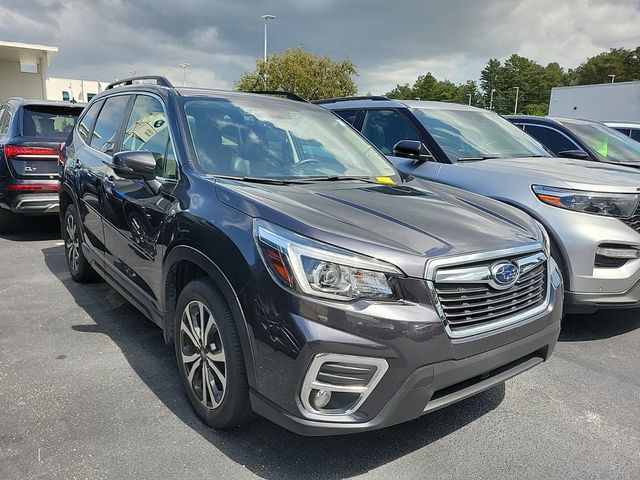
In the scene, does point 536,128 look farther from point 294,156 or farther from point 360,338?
point 360,338

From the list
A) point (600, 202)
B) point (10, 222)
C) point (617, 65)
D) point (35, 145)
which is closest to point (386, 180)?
point (600, 202)

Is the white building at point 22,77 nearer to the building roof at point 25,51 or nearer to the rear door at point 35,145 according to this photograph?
the building roof at point 25,51

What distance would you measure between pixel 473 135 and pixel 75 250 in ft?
13.5

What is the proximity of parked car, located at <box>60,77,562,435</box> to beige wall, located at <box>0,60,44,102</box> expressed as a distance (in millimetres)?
37875

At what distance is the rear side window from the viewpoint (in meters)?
6.54

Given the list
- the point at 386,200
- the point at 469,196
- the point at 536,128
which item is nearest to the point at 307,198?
the point at 386,200

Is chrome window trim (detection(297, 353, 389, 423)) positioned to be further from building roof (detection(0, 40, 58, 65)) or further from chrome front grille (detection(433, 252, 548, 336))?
building roof (detection(0, 40, 58, 65))

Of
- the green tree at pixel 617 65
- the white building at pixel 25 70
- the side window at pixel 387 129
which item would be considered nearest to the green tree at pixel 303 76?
the white building at pixel 25 70

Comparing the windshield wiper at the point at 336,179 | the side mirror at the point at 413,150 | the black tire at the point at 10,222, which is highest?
the side mirror at the point at 413,150

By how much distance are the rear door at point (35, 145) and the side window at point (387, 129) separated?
12.2 feet

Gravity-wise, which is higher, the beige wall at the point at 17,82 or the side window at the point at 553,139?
the beige wall at the point at 17,82

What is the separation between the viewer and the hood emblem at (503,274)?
91.4 inches

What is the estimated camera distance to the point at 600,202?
148 inches

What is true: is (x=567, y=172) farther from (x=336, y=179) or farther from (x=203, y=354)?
(x=203, y=354)
